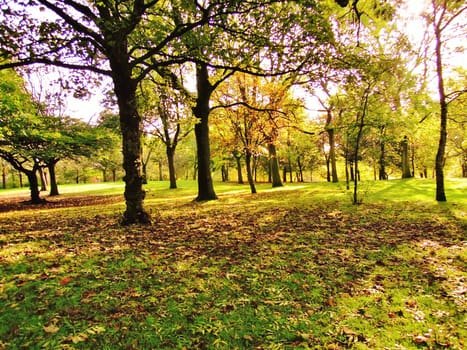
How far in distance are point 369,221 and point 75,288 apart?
8645mm

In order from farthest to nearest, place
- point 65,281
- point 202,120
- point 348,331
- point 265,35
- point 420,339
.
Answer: point 202,120, point 265,35, point 65,281, point 348,331, point 420,339

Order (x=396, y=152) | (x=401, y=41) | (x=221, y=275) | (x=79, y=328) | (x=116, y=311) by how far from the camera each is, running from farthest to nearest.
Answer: (x=396, y=152) → (x=401, y=41) → (x=221, y=275) → (x=116, y=311) → (x=79, y=328)

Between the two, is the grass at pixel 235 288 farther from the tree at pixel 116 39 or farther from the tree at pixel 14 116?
the tree at pixel 14 116

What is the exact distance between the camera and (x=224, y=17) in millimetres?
6230

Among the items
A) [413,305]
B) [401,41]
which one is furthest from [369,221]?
[401,41]

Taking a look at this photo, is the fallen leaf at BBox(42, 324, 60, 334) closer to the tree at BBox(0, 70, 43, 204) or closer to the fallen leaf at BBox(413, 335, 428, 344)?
the fallen leaf at BBox(413, 335, 428, 344)

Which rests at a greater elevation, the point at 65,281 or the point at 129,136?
the point at 129,136

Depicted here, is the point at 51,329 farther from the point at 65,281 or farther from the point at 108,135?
the point at 108,135

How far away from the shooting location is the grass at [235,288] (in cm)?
299

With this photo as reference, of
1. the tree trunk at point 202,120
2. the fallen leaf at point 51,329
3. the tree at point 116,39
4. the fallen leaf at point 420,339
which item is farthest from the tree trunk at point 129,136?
the fallen leaf at point 420,339

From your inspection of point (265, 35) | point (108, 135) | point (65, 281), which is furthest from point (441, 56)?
point (108, 135)

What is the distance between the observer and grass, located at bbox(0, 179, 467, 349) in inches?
118

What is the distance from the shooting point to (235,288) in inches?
163

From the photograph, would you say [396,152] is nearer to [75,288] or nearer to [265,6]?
[265,6]
